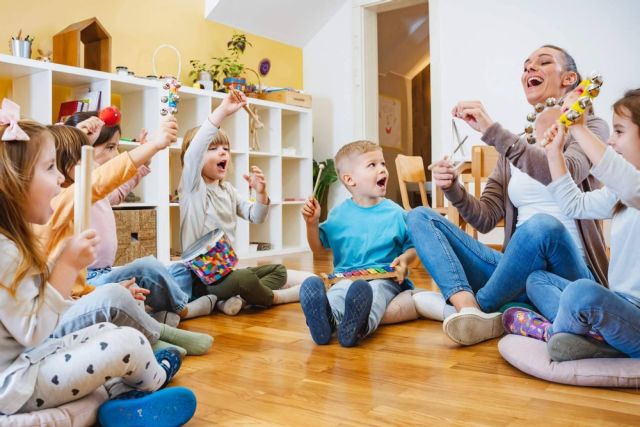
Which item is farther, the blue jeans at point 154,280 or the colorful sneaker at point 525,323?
the blue jeans at point 154,280

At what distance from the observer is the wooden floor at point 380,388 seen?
1.22 m

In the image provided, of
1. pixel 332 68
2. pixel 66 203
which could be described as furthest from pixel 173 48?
pixel 66 203

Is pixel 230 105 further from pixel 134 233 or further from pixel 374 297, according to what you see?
pixel 134 233

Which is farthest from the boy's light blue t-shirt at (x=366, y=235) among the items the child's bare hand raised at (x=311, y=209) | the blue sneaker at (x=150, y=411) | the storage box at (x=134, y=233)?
the storage box at (x=134, y=233)

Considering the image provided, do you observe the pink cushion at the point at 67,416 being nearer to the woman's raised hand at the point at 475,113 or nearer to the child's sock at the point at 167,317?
the child's sock at the point at 167,317

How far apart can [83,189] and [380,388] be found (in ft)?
2.53

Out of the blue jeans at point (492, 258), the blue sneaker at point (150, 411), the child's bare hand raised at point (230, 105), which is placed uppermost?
the child's bare hand raised at point (230, 105)

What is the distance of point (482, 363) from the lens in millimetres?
1622

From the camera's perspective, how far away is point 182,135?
4.73 m

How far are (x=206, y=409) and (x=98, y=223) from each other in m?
0.85

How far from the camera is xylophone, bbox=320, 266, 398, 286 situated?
2178 mm

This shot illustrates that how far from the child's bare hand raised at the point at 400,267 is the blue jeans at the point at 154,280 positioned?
737 mm

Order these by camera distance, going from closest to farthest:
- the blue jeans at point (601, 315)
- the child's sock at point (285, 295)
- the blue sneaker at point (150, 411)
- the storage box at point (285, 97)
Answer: the blue sneaker at point (150, 411) < the blue jeans at point (601, 315) < the child's sock at point (285, 295) < the storage box at point (285, 97)

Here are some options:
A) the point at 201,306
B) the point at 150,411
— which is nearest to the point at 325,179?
the point at 201,306
